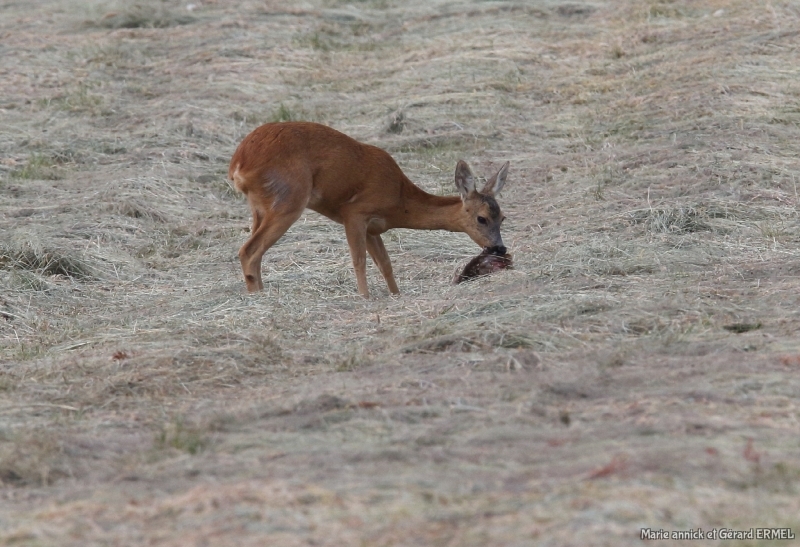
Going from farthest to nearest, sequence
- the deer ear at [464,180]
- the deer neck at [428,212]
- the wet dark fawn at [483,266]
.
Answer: the deer neck at [428,212], the deer ear at [464,180], the wet dark fawn at [483,266]

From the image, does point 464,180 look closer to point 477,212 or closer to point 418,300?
point 477,212

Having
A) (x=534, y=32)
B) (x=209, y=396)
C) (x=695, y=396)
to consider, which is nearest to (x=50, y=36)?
(x=534, y=32)

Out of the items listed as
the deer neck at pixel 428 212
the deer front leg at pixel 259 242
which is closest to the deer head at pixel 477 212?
the deer neck at pixel 428 212

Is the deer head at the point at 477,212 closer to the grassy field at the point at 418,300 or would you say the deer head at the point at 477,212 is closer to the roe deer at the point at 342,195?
the roe deer at the point at 342,195

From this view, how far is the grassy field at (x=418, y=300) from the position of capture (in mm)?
5125

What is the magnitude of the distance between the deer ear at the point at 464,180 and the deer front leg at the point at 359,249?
0.82 m

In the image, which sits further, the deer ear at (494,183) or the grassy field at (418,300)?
the deer ear at (494,183)

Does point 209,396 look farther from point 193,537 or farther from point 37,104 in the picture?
point 37,104

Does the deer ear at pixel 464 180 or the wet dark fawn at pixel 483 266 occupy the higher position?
the deer ear at pixel 464 180

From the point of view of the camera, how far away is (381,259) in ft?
34.5

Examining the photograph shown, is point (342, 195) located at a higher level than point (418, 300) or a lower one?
higher

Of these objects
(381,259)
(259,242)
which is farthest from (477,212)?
(259,242)

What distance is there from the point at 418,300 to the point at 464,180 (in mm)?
1623

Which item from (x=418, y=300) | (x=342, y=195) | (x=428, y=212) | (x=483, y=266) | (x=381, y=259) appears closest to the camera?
(x=418, y=300)
